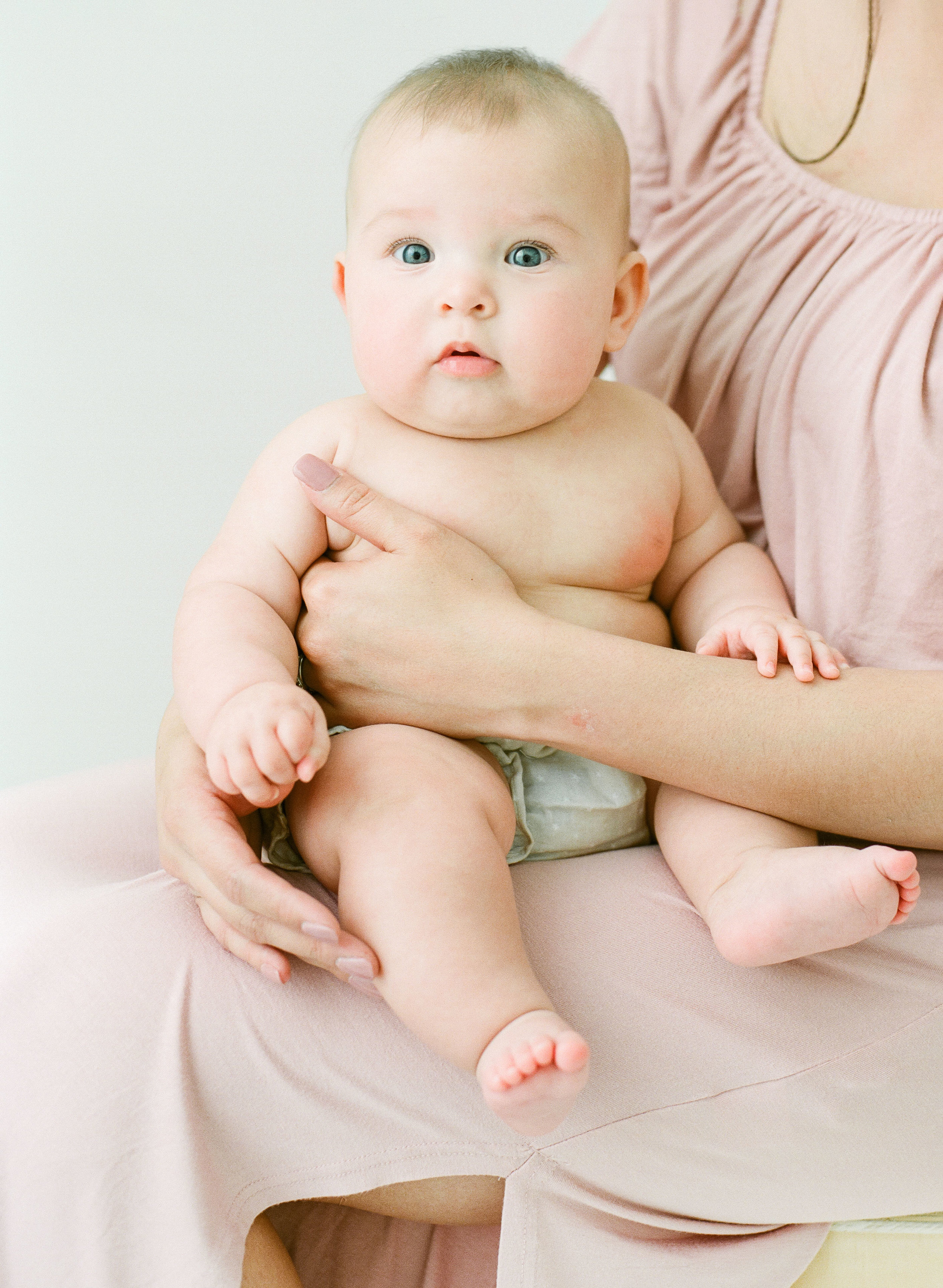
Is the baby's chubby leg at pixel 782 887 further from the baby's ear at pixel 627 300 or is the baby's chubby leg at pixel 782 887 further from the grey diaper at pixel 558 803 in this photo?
the baby's ear at pixel 627 300

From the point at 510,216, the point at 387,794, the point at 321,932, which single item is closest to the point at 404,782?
the point at 387,794

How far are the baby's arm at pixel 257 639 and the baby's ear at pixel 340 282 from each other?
112 millimetres

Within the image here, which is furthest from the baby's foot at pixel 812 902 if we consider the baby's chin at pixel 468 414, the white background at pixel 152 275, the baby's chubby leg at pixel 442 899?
the white background at pixel 152 275

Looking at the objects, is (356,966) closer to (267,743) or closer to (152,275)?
(267,743)

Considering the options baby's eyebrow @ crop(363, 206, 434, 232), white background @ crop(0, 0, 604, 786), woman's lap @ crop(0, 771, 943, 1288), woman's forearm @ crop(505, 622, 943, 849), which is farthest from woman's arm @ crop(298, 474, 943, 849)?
white background @ crop(0, 0, 604, 786)

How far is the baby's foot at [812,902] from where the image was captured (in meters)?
0.72

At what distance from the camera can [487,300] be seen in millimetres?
906

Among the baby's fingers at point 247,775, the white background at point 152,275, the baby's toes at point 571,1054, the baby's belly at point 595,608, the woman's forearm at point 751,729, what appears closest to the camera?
the baby's toes at point 571,1054

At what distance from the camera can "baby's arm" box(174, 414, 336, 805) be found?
756 millimetres

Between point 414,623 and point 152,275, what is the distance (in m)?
0.99

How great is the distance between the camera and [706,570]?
1.07m

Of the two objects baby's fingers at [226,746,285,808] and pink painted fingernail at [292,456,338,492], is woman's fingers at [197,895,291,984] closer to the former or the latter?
baby's fingers at [226,746,285,808]

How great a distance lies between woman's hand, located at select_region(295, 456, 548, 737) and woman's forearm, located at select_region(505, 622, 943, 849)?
2 centimetres

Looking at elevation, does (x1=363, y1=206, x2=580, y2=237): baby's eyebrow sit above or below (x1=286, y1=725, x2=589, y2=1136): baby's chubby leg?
above
